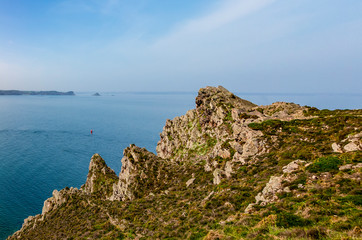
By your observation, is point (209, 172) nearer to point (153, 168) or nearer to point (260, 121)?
point (260, 121)

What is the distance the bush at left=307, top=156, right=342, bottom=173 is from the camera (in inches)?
750

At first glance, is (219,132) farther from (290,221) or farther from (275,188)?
(290,221)

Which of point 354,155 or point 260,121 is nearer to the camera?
point 354,155

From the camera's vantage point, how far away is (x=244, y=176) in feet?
90.7

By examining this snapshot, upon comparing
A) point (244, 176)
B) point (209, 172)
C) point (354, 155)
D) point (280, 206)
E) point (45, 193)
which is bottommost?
point (45, 193)

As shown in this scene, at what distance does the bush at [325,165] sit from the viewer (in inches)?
750

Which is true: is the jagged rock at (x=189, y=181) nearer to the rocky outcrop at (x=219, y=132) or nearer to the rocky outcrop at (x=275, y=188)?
the rocky outcrop at (x=219, y=132)

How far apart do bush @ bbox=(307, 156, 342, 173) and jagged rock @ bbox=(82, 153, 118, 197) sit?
5857cm

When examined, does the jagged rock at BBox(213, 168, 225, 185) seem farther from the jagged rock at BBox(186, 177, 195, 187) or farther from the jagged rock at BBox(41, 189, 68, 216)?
the jagged rock at BBox(41, 189, 68, 216)

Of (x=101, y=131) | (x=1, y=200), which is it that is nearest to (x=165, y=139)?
(x=1, y=200)

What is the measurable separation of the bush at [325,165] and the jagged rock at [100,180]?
58568 millimetres

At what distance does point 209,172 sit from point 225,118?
63.9 ft

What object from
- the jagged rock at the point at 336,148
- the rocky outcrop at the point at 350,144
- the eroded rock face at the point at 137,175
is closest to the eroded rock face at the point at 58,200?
the eroded rock face at the point at 137,175

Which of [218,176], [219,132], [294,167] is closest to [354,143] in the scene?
[294,167]
